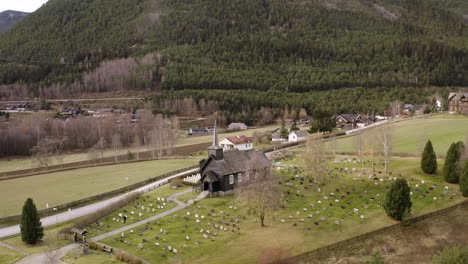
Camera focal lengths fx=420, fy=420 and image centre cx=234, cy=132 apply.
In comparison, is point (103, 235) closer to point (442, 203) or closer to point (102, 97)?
point (442, 203)

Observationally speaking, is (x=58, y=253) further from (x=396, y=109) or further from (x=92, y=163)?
(x=396, y=109)

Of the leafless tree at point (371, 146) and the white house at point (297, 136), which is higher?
the leafless tree at point (371, 146)

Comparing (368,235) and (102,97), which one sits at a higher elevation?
(102,97)

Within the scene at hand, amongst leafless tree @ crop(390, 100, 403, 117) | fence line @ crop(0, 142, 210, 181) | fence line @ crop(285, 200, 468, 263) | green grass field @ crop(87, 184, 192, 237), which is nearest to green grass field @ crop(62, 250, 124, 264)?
green grass field @ crop(87, 184, 192, 237)

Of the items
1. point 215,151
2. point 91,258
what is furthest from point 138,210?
point 91,258

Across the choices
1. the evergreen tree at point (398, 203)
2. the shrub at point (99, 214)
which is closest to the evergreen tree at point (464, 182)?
the evergreen tree at point (398, 203)

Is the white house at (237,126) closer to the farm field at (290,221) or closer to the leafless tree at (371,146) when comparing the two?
the leafless tree at (371,146)

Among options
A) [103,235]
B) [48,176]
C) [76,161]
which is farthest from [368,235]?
[76,161]
